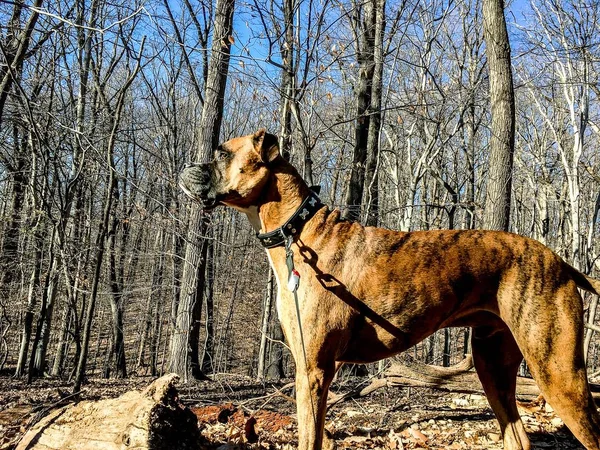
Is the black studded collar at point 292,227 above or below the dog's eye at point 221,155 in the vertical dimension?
below

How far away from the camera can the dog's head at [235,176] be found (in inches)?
138

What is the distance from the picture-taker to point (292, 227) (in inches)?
137

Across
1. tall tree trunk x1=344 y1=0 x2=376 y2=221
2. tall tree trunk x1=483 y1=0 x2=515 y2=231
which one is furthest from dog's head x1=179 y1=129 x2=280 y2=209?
tall tree trunk x1=344 y1=0 x2=376 y2=221

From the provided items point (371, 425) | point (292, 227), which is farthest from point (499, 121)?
point (292, 227)

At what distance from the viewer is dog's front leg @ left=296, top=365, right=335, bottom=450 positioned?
3.06 m

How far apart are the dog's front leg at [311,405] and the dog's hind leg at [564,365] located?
4.59 feet

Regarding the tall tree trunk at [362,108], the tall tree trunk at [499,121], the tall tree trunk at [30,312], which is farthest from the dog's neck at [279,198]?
the tall tree trunk at [30,312]

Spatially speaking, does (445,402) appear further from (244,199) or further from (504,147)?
(244,199)

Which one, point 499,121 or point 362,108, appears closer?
point 499,121

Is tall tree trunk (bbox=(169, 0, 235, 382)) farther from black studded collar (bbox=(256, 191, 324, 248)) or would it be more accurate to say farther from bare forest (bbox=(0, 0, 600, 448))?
black studded collar (bbox=(256, 191, 324, 248))

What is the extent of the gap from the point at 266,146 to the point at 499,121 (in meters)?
4.90

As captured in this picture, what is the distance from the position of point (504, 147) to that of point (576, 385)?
467 cm

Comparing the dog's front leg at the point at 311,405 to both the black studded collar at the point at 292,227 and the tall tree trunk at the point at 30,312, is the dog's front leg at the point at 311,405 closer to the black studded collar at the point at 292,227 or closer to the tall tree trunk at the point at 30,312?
the black studded collar at the point at 292,227

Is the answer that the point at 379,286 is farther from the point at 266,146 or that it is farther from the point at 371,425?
the point at 371,425
